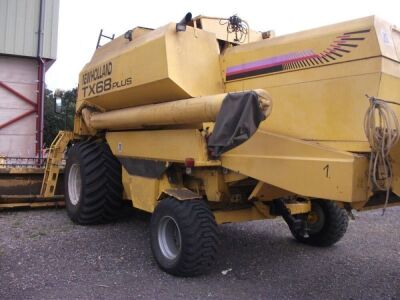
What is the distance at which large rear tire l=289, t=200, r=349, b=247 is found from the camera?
20.0 ft

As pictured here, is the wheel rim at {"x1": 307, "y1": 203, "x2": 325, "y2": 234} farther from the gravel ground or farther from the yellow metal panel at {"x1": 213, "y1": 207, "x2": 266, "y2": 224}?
the yellow metal panel at {"x1": 213, "y1": 207, "x2": 266, "y2": 224}

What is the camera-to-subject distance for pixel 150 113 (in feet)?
17.5

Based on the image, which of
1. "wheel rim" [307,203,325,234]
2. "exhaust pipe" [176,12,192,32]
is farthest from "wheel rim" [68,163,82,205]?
"wheel rim" [307,203,325,234]

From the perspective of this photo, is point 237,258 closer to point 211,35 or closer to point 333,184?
point 333,184

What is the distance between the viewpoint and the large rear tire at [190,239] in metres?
4.67

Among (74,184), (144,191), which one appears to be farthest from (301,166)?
(74,184)

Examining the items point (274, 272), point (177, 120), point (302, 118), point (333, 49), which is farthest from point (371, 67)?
point (274, 272)

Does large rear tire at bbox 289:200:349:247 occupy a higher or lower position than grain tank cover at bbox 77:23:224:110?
lower

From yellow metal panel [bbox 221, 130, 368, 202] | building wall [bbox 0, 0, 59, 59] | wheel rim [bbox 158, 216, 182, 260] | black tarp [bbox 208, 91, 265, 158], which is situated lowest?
wheel rim [bbox 158, 216, 182, 260]

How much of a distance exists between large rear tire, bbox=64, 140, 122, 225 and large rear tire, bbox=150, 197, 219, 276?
1969mm

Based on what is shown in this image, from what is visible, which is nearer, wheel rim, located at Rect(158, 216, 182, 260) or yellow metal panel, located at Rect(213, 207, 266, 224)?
wheel rim, located at Rect(158, 216, 182, 260)

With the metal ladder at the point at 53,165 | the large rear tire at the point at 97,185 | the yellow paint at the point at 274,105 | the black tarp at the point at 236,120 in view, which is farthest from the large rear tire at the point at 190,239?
the metal ladder at the point at 53,165

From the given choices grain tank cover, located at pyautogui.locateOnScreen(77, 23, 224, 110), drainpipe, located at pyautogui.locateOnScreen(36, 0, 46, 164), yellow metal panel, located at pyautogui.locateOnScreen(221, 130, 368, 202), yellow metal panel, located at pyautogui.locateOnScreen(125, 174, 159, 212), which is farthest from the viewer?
drainpipe, located at pyautogui.locateOnScreen(36, 0, 46, 164)

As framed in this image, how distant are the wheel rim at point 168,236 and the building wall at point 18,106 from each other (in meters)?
10.5
